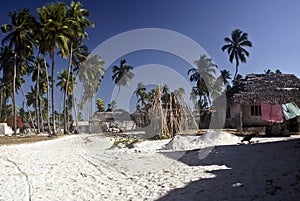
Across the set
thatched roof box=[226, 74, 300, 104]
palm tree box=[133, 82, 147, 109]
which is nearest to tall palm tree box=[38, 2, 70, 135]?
thatched roof box=[226, 74, 300, 104]

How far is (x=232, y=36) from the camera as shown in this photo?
38938 millimetres

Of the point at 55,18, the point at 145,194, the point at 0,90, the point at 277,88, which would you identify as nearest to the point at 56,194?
the point at 145,194

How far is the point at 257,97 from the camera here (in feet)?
58.7

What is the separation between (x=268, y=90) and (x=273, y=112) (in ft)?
8.72

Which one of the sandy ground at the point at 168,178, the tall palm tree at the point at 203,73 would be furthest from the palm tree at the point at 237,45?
the sandy ground at the point at 168,178

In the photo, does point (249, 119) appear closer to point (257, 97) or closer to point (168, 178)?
point (257, 97)

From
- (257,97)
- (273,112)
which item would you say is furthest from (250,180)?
(257,97)

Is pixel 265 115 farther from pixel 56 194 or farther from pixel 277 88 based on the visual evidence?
pixel 56 194

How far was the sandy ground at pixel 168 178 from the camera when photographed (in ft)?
16.0

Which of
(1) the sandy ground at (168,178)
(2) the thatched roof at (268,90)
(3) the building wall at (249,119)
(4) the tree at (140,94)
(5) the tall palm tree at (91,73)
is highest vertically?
(5) the tall palm tree at (91,73)

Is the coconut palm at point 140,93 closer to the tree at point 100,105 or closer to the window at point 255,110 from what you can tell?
the tree at point 100,105

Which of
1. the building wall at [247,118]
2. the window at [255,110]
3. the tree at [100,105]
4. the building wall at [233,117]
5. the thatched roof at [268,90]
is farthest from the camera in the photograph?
the tree at [100,105]

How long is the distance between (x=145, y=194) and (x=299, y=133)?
38.5 feet

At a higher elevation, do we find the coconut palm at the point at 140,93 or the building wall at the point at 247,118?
the coconut palm at the point at 140,93
